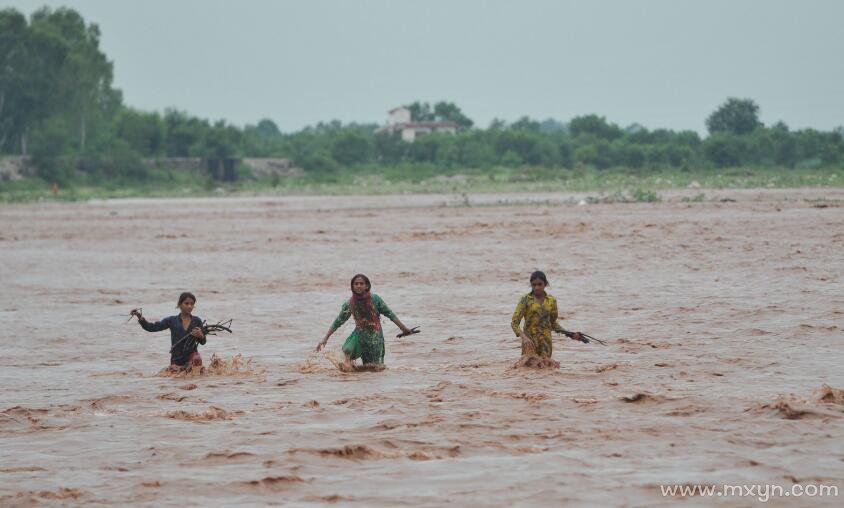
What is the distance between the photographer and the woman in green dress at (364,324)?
10039 mm

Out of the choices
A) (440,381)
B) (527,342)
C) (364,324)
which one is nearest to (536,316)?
(527,342)

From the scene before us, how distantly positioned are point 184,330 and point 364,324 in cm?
159

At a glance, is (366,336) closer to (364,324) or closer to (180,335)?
(364,324)

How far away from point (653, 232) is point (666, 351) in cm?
1452

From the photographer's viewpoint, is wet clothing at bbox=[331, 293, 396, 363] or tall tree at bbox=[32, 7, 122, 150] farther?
tall tree at bbox=[32, 7, 122, 150]

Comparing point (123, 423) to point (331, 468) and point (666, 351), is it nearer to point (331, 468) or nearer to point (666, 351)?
point (331, 468)

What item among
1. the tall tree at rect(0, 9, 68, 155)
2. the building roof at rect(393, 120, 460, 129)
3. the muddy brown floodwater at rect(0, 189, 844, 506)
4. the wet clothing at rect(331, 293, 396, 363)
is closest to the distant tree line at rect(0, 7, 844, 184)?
the tall tree at rect(0, 9, 68, 155)

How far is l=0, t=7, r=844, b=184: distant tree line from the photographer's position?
7169cm

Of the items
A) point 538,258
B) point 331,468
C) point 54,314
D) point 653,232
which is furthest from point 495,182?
point 331,468

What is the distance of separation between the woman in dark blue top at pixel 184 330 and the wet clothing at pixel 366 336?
3.94ft

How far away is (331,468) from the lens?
6.65 metres

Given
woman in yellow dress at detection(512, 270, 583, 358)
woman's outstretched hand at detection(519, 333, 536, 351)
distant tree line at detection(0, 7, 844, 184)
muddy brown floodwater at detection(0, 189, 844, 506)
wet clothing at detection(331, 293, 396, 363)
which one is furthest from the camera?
distant tree line at detection(0, 7, 844, 184)

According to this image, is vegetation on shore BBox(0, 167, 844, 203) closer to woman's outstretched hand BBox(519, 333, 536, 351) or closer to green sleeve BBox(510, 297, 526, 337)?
woman's outstretched hand BBox(519, 333, 536, 351)

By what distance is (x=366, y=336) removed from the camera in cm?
1025
